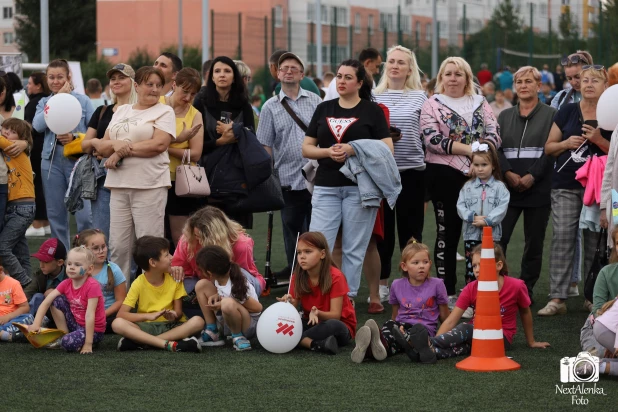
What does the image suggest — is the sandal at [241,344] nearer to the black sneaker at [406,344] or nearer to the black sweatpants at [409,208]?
the black sneaker at [406,344]

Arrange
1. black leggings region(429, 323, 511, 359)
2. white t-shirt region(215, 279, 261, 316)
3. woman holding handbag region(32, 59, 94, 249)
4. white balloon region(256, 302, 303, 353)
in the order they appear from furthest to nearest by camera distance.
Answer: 1. woman holding handbag region(32, 59, 94, 249)
2. white t-shirt region(215, 279, 261, 316)
3. white balloon region(256, 302, 303, 353)
4. black leggings region(429, 323, 511, 359)

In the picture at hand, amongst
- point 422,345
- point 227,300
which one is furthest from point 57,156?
point 422,345

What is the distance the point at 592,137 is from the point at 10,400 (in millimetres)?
4773

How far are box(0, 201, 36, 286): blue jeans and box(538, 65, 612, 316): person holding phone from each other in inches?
173

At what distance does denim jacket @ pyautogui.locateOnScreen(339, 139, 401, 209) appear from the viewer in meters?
8.09

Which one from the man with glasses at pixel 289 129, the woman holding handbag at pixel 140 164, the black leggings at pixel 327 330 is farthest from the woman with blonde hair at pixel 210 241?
the man with glasses at pixel 289 129

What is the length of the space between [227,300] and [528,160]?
3.05m

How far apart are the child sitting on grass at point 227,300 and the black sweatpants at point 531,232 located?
2520 mm

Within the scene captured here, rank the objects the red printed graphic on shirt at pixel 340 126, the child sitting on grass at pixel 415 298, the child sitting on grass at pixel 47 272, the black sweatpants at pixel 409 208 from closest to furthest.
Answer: the child sitting on grass at pixel 415 298 → the child sitting on grass at pixel 47 272 → the red printed graphic on shirt at pixel 340 126 → the black sweatpants at pixel 409 208

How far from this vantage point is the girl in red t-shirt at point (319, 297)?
7.13m

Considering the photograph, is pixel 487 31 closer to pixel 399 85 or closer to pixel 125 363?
pixel 399 85

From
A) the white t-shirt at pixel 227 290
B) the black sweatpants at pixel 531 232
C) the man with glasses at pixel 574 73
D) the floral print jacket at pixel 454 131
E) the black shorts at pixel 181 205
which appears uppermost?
the man with glasses at pixel 574 73

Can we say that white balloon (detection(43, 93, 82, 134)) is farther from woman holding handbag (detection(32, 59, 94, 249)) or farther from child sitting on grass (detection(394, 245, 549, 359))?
child sitting on grass (detection(394, 245, 549, 359))

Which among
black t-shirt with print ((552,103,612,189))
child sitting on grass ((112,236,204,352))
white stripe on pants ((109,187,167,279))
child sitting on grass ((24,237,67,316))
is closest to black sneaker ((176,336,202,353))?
child sitting on grass ((112,236,204,352))
